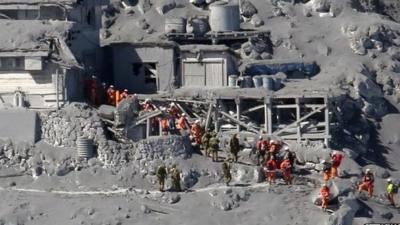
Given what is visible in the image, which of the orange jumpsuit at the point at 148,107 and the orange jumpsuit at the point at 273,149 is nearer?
the orange jumpsuit at the point at 273,149

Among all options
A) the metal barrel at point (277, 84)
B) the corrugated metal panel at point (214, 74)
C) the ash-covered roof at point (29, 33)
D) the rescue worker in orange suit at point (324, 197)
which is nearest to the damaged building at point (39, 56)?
the ash-covered roof at point (29, 33)

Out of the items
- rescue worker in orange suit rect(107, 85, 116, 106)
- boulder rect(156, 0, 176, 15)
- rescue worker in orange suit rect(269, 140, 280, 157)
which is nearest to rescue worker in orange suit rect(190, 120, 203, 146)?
rescue worker in orange suit rect(269, 140, 280, 157)

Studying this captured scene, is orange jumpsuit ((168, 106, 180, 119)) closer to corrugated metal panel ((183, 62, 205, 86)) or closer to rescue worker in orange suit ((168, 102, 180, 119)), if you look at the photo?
rescue worker in orange suit ((168, 102, 180, 119))

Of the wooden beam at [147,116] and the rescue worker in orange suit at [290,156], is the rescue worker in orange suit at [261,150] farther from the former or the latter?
the wooden beam at [147,116]

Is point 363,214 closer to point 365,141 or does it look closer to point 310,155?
point 310,155

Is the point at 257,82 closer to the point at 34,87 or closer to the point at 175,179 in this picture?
the point at 175,179
